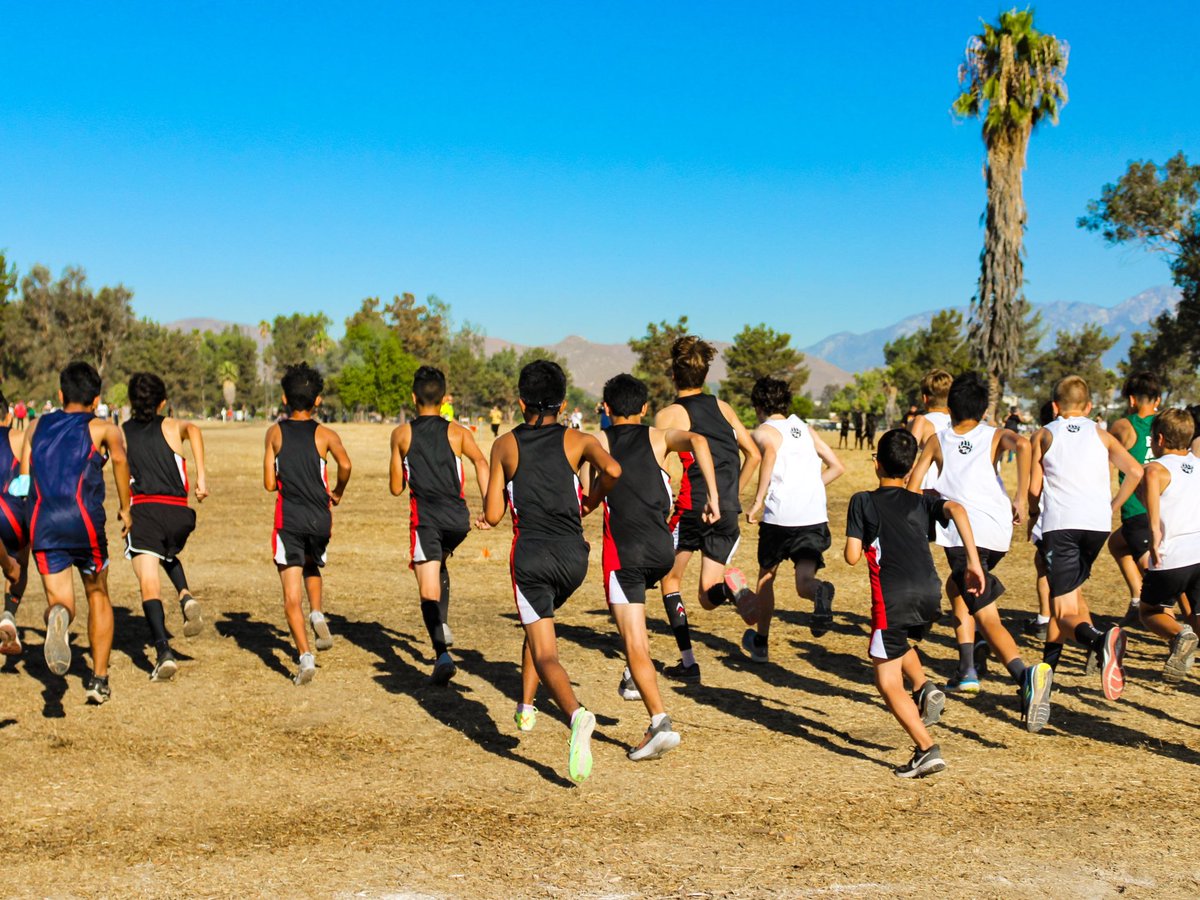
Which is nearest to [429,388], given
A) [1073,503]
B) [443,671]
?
[443,671]

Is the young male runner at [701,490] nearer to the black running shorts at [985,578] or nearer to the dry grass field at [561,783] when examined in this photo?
the dry grass field at [561,783]

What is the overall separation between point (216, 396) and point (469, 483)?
12154cm

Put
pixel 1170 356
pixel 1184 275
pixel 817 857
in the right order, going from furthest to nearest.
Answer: pixel 1170 356 < pixel 1184 275 < pixel 817 857

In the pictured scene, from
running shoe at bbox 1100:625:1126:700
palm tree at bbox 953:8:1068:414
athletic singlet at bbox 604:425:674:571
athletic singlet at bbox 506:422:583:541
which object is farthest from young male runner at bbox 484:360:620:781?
palm tree at bbox 953:8:1068:414

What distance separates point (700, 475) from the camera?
7.46 meters

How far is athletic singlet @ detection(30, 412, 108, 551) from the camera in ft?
21.6

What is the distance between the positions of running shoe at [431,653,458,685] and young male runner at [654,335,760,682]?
→ 61.6 inches

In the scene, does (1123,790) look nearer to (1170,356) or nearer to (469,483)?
(469,483)

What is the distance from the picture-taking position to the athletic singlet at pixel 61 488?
21.6ft

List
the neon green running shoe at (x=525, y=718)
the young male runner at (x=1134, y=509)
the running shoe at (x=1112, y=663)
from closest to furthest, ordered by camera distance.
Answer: the neon green running shoe at (x=525, y=718), the running shoe at (x=1112, y=663), the young male runner at (x=1134, y=509)

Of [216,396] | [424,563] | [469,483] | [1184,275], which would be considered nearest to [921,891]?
[424,563]

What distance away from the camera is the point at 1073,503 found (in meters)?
7.21

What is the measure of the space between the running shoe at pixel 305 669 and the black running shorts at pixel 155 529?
118cm

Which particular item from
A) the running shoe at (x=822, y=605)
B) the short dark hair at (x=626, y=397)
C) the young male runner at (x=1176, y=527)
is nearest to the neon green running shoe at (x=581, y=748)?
the short dark hair at (x=626, y=397)
